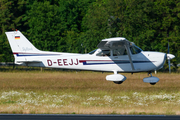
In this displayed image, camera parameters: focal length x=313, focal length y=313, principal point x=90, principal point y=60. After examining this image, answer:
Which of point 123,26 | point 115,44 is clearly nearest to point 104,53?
point 115,44

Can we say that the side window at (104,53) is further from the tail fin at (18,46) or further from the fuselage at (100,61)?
the tail fin at (18,46)

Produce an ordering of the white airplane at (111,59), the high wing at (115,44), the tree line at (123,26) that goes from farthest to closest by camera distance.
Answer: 1. the tree line at (123,26)
2. the white airplane at (111,59)
3. the high wing at (115,44)

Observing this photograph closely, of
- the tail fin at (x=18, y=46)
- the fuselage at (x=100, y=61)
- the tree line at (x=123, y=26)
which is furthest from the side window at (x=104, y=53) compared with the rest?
the tree line at (x=123, y=26)

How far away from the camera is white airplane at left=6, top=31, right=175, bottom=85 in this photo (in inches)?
693

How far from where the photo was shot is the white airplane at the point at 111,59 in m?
17.6

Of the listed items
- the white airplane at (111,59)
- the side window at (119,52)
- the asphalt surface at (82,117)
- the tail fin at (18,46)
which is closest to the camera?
the asphalt surface at (82,117)

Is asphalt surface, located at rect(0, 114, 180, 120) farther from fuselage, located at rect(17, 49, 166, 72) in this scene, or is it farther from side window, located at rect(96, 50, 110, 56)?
side window, located at rect(96, 50, 110, 56)

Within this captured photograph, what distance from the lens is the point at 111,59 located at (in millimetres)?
18016

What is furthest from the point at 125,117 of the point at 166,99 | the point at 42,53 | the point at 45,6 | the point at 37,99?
the point at 45,6

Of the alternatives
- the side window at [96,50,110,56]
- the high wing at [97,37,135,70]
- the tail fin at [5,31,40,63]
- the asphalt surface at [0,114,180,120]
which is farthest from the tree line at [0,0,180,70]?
the asphalt surface at [0,114,180,120]

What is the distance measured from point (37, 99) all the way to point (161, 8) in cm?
2841

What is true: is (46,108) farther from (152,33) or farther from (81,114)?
(152,33)

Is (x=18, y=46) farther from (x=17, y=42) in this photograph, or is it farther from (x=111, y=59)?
(x=111, y=59)

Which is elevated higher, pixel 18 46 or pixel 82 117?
pixel 18 46
